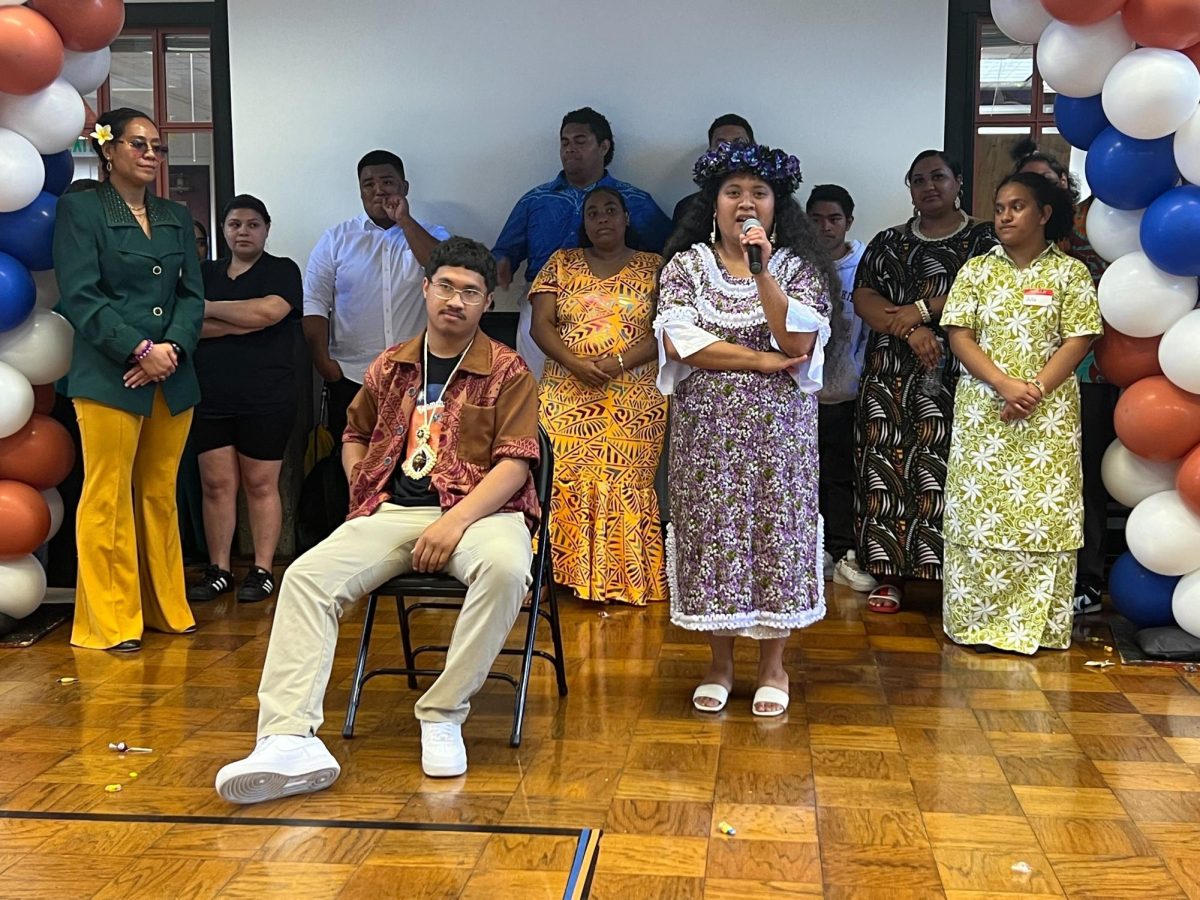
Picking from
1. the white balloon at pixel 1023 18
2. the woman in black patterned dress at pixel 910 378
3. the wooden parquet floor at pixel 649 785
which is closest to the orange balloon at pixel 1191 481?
the wooden parquet floor at pixel 649 785

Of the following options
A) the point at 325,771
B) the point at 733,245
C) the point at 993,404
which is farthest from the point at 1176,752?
the point at 325,771

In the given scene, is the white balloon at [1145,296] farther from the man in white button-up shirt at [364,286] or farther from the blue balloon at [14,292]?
the blue balloon at [14,292]

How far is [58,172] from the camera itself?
4227 millimetres

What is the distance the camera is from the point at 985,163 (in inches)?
216

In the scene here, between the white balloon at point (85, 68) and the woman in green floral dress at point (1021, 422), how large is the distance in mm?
2865

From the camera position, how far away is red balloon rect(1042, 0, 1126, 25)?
143 inches

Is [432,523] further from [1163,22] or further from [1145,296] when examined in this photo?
[1163,22]

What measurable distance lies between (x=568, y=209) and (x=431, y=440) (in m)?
2.27

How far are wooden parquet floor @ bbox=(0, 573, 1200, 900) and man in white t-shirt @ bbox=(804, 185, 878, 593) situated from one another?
4.29 feet

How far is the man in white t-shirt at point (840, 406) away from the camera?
5125 millimetres

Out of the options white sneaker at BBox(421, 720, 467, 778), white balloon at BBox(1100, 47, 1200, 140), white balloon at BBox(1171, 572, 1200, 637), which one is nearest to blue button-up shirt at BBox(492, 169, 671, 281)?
white balloon at BBox(1100, 47, 1200, 140)

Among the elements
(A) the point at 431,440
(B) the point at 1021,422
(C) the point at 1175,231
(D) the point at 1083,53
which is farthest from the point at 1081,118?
(A) the point at 431,440

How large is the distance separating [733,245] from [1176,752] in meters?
1.64

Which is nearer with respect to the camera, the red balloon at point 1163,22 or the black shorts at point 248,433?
the red balloon at point 1163,22
